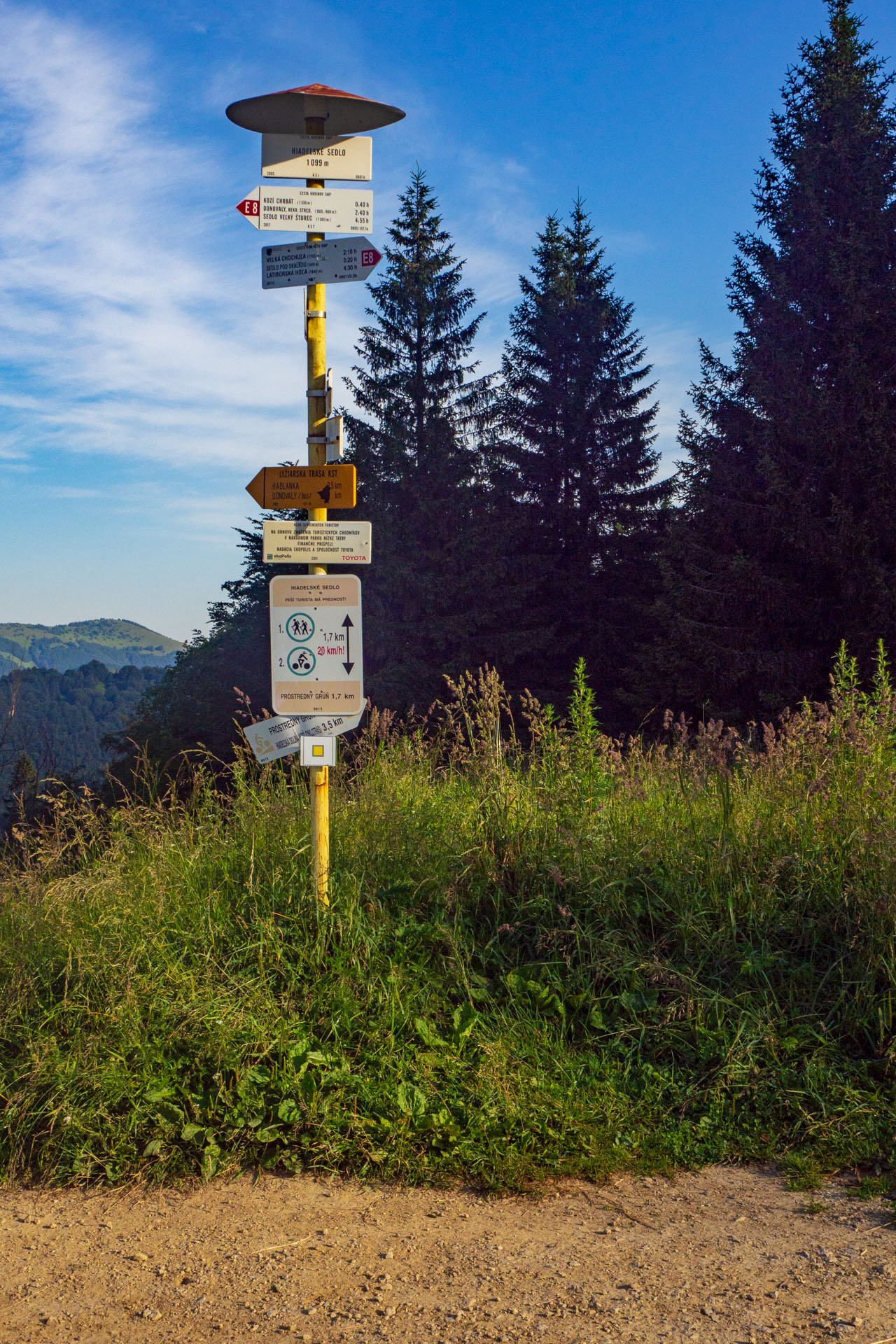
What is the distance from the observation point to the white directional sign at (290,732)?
15.1 ft

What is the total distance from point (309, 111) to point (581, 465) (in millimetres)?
28002

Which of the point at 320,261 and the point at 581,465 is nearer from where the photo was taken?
the point at 320,261

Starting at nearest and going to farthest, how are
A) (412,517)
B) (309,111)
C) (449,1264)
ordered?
(449,1264) → (309,111) → (412,517)

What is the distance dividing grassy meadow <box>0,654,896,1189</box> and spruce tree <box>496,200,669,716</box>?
24.4 meters

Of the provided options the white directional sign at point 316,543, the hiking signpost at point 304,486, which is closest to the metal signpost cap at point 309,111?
the hiking signpost at point 304,486

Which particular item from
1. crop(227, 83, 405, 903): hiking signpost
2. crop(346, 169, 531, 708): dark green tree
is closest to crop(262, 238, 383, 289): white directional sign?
crop(227, 83, 405, 903): hiking signpost

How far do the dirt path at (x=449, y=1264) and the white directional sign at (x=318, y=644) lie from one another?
2.15 m

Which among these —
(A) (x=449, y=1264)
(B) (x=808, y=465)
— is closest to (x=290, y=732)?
(A) (x=449, y=1264)

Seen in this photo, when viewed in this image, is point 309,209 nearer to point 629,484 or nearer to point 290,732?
point 290,732

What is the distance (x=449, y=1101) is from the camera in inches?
139

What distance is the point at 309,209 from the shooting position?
15.3 ft

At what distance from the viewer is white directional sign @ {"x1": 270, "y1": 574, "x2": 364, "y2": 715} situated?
466 cm

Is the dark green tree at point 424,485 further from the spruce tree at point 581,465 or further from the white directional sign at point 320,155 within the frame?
the white directional sign at point 320,155

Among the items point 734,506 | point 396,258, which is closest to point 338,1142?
point 734,506
